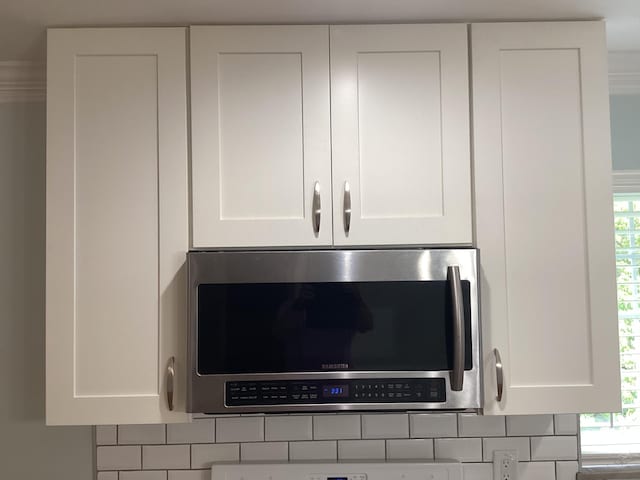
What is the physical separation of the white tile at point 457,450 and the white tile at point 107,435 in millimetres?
971

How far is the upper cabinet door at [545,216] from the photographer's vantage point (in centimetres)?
163

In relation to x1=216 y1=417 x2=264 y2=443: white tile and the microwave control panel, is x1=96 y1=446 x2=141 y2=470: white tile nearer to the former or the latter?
x1=216 y1=417 x2=264 y2=443: white tile

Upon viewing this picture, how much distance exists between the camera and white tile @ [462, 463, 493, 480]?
1954 millimetres

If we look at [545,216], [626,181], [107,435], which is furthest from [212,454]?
[626,181]

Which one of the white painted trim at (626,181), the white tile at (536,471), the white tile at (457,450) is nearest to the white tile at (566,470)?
the white tile at (536,471)

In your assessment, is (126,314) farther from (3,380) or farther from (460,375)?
(460,375)

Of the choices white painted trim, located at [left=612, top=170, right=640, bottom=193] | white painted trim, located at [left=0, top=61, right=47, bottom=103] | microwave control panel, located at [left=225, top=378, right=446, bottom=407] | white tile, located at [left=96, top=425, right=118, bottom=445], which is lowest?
white tile, located at [left=96, top=425, right=118, bottom=445]

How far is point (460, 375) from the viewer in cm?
157

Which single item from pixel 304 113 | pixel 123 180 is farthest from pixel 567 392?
pixel 123 180

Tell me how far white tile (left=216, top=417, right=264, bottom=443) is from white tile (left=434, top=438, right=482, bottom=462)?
1.77ft

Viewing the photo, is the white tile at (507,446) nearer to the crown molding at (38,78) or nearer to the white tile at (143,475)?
the white tile at (143,475)

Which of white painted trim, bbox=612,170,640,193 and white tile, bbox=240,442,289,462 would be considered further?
white painted trim, bbox=612,170,640,193

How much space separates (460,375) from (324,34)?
3.02 feet

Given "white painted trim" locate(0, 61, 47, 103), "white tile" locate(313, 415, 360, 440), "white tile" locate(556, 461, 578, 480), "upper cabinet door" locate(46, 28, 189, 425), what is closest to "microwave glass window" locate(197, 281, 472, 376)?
"upper cabinet door" locate(46, 28, 189, 425)
